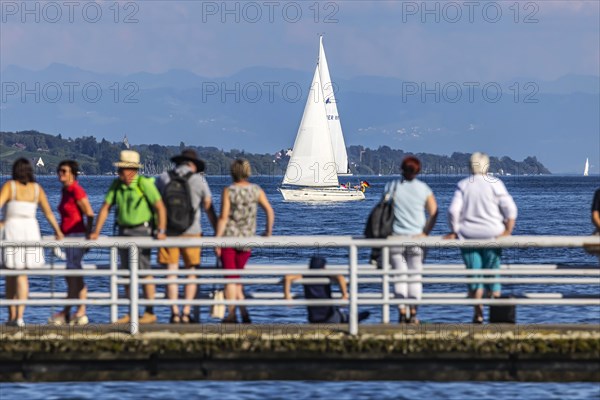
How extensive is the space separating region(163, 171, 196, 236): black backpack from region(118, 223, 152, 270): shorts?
0.23 metres

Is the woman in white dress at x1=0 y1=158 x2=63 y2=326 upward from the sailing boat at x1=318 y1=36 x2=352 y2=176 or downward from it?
downward

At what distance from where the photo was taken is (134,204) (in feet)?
43.1

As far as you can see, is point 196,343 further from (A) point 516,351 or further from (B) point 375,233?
(A) point 516,351

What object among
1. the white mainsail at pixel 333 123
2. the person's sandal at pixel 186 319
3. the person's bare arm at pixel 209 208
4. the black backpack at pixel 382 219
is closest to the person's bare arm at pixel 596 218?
the black backpack at pixel 382 219

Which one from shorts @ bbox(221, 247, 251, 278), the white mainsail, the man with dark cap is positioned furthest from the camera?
the white mainsail

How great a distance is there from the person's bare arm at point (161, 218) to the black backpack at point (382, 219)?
203 cm

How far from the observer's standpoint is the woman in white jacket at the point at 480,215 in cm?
1290

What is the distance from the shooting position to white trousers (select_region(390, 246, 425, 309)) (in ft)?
42.1

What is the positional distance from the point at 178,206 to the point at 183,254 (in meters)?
0.49

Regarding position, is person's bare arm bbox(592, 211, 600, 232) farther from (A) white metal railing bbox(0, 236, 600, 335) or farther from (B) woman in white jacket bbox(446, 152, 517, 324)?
(B) woman in white jacket bbox(446, 152, 517, 324)

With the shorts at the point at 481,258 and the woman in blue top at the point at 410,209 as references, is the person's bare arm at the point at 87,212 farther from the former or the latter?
the shorts at the point at 481,258

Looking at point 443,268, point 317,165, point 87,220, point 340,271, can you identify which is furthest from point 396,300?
point 317,165

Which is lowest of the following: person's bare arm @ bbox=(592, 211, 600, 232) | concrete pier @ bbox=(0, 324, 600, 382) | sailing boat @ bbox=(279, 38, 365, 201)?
concrete pier @ bbox=(0, 324, 600, 382)

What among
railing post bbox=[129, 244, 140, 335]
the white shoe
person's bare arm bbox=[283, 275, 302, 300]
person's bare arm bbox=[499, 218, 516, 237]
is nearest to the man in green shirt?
railing post bbox=[129, 244, 140, 335]
